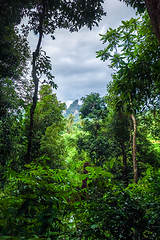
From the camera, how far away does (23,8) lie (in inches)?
208

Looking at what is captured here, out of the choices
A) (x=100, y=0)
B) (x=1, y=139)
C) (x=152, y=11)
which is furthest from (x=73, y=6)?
(x=1, y=139)

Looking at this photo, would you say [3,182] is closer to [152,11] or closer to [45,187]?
[45,187]

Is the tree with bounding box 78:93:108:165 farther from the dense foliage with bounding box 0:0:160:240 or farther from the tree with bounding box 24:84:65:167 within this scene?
the tree with bounding box 24:84:65:167

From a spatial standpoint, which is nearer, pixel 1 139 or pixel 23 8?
pixel 23 8

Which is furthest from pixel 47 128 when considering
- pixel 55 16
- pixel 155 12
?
pixel 155 12

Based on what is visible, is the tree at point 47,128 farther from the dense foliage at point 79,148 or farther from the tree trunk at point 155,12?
the tree trunk at point 155,12

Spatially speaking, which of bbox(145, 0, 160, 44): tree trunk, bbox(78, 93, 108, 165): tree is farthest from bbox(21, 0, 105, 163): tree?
bbox(78, 93, 108, 165): tree

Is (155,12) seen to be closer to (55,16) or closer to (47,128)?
(55,16)

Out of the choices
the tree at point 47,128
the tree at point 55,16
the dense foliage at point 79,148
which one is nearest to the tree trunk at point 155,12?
the dense foliage at point 79,148

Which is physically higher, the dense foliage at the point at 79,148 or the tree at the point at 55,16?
A: the tree at the point at 55,16

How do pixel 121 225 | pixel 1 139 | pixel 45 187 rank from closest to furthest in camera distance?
1. pixel 45 187
2. pixel 121 225
3. pixel 1 139

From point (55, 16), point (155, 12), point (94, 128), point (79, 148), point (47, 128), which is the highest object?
point (55, 16)

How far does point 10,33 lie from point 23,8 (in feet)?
3.67

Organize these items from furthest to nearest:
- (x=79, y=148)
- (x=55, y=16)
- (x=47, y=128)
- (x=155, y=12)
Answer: (x=79, y=148) → (x=47, y=128) → (x=55, y=16) → (x=155, y=12)
